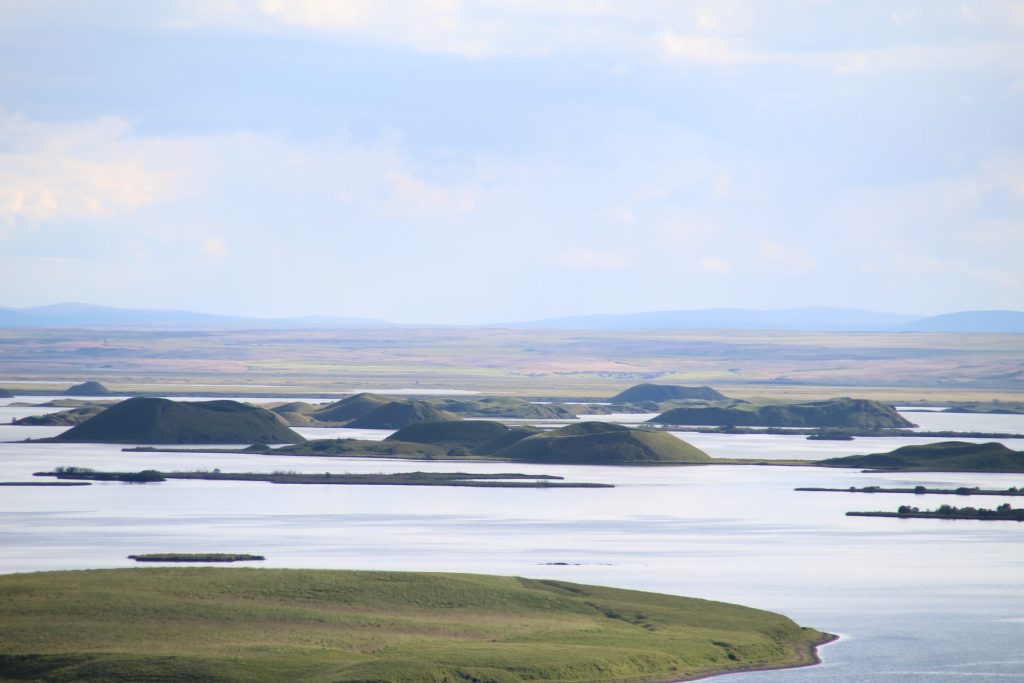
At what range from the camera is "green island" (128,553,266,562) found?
64.7 metres

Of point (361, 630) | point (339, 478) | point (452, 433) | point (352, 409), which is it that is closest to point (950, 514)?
point (339, 478)

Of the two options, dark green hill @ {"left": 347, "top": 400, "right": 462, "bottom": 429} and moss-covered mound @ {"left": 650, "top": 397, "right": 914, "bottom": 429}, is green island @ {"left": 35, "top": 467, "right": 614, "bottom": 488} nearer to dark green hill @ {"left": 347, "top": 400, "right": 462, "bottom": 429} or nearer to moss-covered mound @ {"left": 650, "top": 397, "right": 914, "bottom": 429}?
dark green hill @ {"left": 347, "top": 400, "right": 462, "bottom": 429}

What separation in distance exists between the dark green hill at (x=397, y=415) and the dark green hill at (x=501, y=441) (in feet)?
74.4

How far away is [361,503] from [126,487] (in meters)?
15.9

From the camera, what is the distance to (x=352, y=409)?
17975 centimetres

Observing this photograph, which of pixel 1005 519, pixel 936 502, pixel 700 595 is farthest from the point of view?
pixel 936 502

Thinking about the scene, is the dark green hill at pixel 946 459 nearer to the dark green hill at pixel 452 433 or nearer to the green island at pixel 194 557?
the dark green hill at pixel 452 433

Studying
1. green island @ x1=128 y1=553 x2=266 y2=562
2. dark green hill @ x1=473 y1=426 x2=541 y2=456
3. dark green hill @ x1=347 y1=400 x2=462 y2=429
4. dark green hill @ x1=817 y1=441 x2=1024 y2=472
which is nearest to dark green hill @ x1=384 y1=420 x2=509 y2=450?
dark green hill @ x1=473 y1=426 x2=541 y2=456

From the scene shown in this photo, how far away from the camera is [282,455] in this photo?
134 metres

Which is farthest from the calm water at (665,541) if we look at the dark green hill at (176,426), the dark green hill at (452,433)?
the dark green hill at (176,426)

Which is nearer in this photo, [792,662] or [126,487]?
[792,662]

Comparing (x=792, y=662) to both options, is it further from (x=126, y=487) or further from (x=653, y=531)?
(x=126, y=487)

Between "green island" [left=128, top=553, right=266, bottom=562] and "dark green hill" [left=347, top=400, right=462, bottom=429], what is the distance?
98.8 m

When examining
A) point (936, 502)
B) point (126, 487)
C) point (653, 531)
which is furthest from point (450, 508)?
A: point (936, 502)
